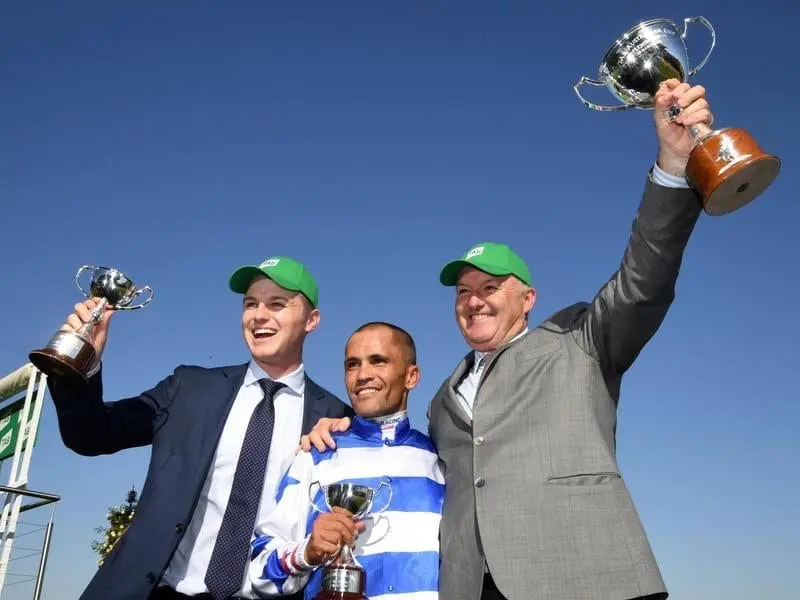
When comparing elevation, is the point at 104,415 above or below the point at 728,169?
below

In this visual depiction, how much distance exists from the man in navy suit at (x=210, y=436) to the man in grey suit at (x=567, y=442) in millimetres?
560

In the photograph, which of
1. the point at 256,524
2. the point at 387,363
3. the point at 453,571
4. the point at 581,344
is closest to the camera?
the point at 453,571

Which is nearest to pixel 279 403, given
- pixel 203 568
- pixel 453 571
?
pixel 203 568

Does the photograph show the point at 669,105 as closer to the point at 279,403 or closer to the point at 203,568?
the point at 279,403

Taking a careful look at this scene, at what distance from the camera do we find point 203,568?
12.1ft

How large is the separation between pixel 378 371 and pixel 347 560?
1148mm

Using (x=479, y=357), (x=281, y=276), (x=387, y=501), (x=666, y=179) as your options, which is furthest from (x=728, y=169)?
(x=281, y=276)

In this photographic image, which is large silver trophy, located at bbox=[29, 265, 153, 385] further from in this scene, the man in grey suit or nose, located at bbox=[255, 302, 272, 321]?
the man in grey suit

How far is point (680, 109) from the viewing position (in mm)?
3168

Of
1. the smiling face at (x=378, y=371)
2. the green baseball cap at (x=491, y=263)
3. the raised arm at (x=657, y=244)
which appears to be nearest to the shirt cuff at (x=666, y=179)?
the raised arm at (x=657, y=244)

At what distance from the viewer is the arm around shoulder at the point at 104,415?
3.90 m

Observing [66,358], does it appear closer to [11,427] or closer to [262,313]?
[262,313]

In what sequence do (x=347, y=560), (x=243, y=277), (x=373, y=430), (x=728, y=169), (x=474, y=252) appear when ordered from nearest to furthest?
(x=728, y=169) → (x=347, y=560) → (x=373, y=430) → (x=474, y=252) → (x=243, y=277)

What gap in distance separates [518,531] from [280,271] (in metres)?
2.37
